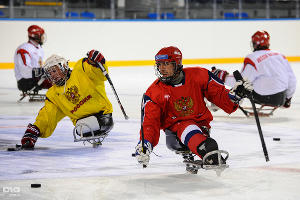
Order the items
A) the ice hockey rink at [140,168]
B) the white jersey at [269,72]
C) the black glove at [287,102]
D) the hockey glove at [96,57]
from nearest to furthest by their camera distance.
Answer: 1. the ice hockey rink at [140,168]
2. the hockey glove at [96,57]
3. the white jersey at [269,72]
4. the black glove at [287,102]

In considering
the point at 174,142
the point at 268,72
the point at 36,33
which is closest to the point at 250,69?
the point at 268,72

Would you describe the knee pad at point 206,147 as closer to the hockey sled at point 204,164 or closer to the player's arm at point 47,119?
the hockey sled at point 204,164

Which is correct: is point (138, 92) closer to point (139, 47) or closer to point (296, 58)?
point (139, 47)

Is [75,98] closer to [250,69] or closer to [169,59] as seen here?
[169,59]

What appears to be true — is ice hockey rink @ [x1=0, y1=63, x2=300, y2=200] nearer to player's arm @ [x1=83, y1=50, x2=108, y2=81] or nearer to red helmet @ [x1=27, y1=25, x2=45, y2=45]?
player's arm @ [x1=83, y1=50, x2=108, y2=81]

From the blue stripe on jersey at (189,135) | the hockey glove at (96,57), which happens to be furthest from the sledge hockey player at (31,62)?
the blue stripe on jersey at (189,135)

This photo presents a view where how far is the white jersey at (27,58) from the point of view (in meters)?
9.00

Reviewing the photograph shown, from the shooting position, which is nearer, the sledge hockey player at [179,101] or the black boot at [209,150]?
the black boot at [209,150]

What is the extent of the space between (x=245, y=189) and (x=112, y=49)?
12896mm

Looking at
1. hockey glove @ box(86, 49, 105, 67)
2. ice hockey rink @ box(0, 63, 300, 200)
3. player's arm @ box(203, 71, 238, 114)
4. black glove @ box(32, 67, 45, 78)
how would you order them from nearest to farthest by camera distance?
ice hockey rink @ box(0, 63, 300, 200), player's arm @ box(203, 71, 238, 114), hockey glove @ box(86, 49, 105, 67), black glove @ box(32, 67, 45, 78)

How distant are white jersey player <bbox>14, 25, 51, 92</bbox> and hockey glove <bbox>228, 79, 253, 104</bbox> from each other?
5.58 meters

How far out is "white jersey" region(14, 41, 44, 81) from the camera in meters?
9.00

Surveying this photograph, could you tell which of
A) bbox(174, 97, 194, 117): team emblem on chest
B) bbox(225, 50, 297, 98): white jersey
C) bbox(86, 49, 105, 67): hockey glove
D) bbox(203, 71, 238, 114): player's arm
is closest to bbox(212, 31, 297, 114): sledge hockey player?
bbox(225, 50, 297, 98): white jersey

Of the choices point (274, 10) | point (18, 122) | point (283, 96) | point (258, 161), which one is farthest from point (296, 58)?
point (258, 161)
